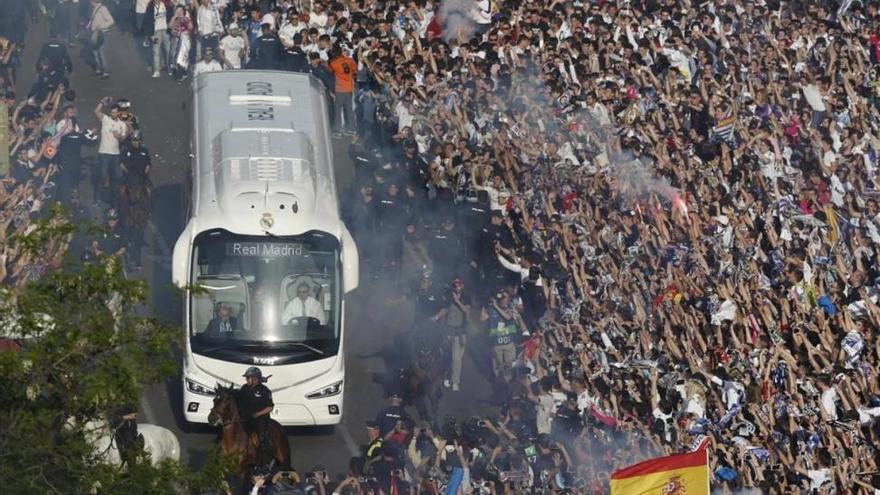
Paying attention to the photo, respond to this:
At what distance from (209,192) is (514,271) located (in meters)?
4.55

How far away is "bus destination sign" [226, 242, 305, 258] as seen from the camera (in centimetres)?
2206

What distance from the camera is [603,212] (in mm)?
26516

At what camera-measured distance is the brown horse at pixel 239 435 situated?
20469 millimetres

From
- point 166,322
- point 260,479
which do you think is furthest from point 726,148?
point 166,322

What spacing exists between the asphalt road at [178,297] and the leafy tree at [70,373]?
104cm

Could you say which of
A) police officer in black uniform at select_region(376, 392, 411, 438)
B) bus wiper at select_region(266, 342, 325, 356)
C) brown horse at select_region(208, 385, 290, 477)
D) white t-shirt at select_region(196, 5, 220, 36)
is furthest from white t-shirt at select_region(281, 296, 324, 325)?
white t-shirt at select_region(196, 5, 220, 36)

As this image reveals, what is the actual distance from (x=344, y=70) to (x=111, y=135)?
4.36m

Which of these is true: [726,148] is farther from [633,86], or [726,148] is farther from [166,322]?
[166,322]

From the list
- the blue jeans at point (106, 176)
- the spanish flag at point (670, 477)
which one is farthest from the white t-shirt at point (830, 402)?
the blue jeans at point (106, 176)

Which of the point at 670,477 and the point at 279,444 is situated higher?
the point at 279,444

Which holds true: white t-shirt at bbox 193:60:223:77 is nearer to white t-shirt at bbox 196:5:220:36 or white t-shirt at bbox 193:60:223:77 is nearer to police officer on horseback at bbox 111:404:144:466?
white t-shirt at bbox 196:5:220:36

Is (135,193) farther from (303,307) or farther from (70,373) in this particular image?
(70,373)

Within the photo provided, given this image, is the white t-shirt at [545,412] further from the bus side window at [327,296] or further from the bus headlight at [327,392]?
the bus side window at [327,296]

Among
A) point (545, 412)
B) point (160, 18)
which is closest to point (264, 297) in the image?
point (545, 412)
